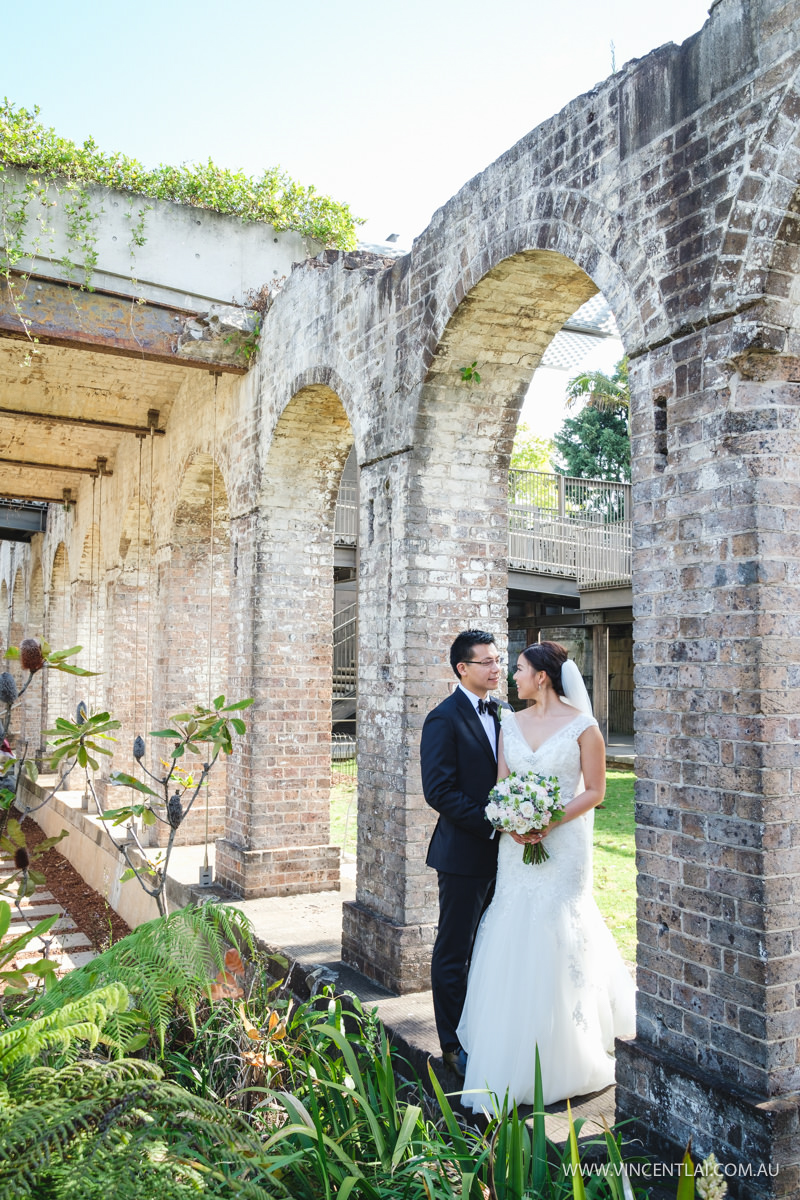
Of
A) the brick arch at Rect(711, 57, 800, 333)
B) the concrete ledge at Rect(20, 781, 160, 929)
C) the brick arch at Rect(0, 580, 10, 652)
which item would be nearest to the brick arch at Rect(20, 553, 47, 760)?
the brick arch at Rect(0, 580, 10, 652)

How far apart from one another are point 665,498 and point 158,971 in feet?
8.29

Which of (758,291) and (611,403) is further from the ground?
(611,403)

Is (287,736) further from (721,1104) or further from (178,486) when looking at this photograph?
(721,1104)

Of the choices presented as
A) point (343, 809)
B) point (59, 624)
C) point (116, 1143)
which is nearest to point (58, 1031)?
point (116, 1143)

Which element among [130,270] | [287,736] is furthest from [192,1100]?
[130,270]

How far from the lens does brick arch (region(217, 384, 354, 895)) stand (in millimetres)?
7469

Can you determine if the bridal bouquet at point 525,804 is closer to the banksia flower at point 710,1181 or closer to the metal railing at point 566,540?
the banksia flower at point 710,1181

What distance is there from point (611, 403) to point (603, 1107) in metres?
26.6

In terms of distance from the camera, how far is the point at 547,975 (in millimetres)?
3590

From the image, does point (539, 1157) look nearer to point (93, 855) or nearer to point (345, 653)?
point (93, 855)

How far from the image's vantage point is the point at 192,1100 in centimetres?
241

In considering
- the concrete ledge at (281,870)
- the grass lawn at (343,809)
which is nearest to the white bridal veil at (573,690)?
the concrete ledge at (281,870)

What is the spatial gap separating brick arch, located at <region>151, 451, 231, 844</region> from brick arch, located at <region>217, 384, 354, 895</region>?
246 cm

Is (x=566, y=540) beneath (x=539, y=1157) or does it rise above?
above
